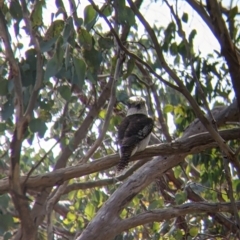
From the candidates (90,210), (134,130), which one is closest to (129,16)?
(134,130)

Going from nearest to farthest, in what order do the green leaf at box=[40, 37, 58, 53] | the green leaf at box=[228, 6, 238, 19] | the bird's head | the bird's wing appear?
the green leaf at box=[40, 37, 58, 53] → the green leaf at box=[228, 6, 238, 19] → the bird's wing → the bird's head

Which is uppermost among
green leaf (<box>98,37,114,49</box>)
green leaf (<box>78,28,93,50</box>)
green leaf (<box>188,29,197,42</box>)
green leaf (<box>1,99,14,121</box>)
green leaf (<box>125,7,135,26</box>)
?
green leaf (<box>188,29,197,42</box>)

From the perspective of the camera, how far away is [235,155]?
16.3 ft

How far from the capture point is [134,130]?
21.5 feet

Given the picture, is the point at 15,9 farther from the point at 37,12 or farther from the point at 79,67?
the point at 79,67

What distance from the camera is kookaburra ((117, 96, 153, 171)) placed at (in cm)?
593

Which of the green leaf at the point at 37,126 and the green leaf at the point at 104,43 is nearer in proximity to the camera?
the green leaf at the point at 37,126

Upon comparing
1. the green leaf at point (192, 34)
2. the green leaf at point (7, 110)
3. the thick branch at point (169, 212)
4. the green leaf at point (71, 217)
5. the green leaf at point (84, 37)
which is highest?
the green leaf at point (192, 34)

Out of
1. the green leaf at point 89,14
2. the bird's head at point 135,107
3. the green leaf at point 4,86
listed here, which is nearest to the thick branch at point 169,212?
the green leaf at point 4,86

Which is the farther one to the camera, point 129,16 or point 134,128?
point 134,128

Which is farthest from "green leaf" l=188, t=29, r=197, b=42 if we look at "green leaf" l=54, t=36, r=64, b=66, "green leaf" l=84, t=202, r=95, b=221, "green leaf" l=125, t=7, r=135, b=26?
"green leaf" l=54, t=36, r=64, b=66

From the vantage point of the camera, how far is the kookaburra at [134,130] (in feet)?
19.4

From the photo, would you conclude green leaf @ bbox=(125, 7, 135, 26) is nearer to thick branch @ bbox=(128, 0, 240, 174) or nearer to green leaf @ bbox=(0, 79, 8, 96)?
thick branch @ bbox=(128, 0, 240, 174)

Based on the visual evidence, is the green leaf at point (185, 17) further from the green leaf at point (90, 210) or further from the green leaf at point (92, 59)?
the green leaf at point (90, 210)
